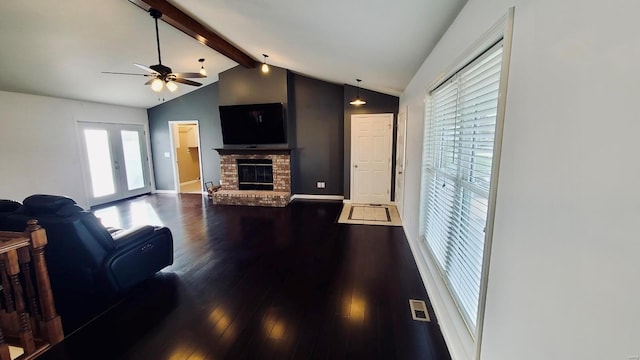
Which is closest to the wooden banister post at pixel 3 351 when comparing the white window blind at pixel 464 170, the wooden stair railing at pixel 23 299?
the wooden stair railing at pixel 23 299

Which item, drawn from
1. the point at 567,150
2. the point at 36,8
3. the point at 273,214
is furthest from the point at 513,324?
the point at 36,8

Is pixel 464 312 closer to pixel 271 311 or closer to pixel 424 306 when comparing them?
pixel 424 306

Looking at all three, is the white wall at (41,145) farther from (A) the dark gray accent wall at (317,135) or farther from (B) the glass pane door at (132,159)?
(A) the dark gray accent wall at (317,135)

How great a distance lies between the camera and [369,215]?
17.2 feet

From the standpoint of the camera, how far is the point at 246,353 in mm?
1912

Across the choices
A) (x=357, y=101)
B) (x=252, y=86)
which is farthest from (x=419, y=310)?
(x=252, y=86)

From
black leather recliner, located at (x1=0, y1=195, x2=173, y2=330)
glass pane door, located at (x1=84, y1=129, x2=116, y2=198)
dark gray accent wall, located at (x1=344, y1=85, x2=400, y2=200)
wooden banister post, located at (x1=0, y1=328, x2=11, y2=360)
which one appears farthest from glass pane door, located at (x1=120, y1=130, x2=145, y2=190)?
wooden banister post, located at (x1=0, y1=328, x2=11, y2=360)

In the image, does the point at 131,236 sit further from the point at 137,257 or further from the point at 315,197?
the point at 315,197

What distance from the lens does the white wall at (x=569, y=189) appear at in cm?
64

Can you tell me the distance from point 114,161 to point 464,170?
25.5 ft

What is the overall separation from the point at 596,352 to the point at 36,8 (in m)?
5.06

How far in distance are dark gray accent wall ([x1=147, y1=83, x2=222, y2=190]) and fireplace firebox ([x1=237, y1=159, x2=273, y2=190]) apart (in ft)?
3.40

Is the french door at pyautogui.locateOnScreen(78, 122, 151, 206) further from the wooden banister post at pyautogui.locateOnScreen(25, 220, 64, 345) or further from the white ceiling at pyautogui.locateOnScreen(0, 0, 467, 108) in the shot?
the wooden banister post at pyautogui.locateOnScreen(25, 220, 64, 345)

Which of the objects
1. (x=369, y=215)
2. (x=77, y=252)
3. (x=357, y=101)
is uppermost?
(x=357, y=101)
